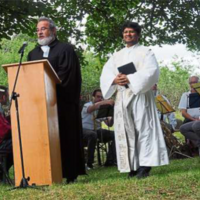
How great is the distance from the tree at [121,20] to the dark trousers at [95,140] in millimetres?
4061

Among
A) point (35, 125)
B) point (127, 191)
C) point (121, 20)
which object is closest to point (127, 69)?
point (35, 125)

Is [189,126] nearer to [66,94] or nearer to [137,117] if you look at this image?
[137,117]

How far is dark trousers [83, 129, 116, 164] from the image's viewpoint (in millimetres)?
10242

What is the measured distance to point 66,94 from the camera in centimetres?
631

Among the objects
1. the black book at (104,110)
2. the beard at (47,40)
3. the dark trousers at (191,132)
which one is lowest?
the dark trousers at (191,132)

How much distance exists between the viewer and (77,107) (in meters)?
6.51

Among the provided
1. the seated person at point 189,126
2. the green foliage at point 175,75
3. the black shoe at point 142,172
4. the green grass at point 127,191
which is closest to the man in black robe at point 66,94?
the black shoe at point 142,172

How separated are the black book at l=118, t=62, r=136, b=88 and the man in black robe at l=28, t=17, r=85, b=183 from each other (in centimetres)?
57

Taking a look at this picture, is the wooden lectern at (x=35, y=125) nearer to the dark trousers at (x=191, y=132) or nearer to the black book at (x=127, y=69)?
the black book at (x=127, y=69)

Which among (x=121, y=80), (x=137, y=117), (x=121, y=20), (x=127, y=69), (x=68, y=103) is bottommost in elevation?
(x=137, y=117)

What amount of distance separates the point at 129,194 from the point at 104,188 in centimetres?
44

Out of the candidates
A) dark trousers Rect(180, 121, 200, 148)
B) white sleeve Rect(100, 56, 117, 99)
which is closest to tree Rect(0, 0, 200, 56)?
dark trousers Rect(180, 121, 200, 148)

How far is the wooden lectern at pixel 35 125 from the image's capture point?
18.1 ft

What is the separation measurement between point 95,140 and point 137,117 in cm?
405
